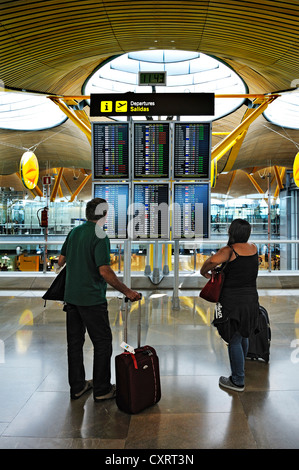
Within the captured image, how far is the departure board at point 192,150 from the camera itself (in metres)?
6.73

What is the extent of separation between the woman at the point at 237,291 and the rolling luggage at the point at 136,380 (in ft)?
2.61

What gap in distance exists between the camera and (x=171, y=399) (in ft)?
11.6

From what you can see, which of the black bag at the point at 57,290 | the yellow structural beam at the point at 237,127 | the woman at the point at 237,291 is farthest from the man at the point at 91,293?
the yellow structural beam at the point at 237,127

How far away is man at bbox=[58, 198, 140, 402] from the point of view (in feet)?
11.1

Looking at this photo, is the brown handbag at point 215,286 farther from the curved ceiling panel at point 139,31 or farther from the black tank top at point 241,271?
the curved ceiling panel at point 139,31

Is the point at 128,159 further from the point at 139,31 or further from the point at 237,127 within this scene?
the point at 237,127

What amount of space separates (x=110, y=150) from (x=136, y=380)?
14.6ft

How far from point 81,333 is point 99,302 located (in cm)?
41

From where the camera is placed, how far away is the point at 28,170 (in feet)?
50.3

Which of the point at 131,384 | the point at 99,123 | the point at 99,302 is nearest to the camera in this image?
the point at 131,384

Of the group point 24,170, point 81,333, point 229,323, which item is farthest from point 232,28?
point 24,170

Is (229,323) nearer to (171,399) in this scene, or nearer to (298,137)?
(171,399)

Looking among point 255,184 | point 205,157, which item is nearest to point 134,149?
point 205,157
